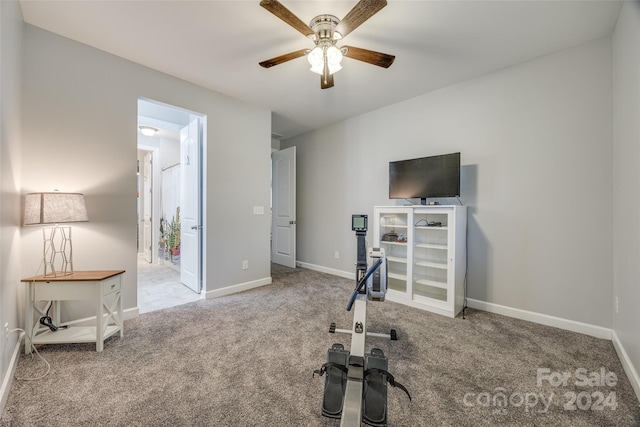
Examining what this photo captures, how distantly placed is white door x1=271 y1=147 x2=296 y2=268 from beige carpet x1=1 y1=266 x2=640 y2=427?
2302mm

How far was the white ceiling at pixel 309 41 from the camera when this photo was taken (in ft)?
6.19


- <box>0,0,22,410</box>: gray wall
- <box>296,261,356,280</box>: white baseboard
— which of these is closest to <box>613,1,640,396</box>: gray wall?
<box>296,261,356,280</box>: white baseboard

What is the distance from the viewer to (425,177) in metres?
3.04

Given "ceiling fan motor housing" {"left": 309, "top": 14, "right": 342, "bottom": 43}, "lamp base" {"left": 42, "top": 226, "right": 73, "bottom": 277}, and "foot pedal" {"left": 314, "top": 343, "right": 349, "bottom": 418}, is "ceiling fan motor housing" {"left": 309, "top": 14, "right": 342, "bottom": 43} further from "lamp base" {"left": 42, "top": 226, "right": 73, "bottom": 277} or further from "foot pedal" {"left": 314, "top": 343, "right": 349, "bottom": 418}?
"lamp base" {"left": 42, "top": 226, "right": 73, "bottom": 277}

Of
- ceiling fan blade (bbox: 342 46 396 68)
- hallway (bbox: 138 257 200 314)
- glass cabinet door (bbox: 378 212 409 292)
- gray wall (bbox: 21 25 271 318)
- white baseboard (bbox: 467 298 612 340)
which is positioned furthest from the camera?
glass cabinet door (bbox: 378 212 409 292)

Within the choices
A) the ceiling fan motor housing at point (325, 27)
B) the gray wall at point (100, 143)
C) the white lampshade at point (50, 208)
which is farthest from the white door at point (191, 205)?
the ceiling fan motor housing at point (325, 27)

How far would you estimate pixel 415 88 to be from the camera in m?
3.14

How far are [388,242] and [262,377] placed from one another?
215 centimetres

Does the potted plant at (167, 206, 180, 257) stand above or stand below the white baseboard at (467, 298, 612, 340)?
above

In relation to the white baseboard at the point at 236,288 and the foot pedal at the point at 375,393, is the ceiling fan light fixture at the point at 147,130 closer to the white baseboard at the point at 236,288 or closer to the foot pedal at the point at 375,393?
the white baseboard at the point at 236,288

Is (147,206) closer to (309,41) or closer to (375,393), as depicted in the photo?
(309,41)

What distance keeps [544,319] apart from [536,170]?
141 cm

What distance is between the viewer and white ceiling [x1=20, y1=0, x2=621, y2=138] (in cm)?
189

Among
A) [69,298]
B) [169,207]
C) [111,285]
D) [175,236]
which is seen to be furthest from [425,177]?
[169,207]
